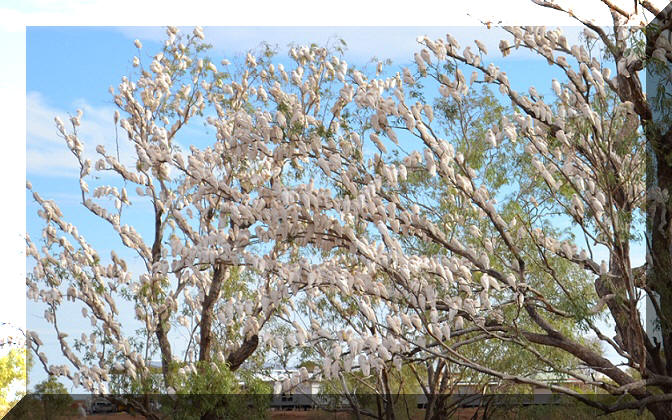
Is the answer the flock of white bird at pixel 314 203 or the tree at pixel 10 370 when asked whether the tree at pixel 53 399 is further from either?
the tree at pixel 10 370

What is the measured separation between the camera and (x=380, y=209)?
351cm

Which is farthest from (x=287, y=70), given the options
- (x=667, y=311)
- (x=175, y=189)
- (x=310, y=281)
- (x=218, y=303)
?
(x=667, y=311)

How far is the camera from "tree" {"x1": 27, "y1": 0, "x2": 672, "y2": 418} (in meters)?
3.59

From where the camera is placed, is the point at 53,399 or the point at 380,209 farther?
the point at 53,399

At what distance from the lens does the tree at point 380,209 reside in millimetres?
3588

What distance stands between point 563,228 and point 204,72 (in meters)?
2.93

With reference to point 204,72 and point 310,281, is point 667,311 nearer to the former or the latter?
point 310,281

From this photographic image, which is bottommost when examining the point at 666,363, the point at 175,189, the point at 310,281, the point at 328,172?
the point at 666,363

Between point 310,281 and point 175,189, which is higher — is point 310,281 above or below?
below

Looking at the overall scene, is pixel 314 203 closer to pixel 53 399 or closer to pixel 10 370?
pixel 53 399

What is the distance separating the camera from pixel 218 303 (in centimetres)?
576

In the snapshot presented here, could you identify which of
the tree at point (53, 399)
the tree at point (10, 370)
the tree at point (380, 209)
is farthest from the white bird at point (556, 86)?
the tree at point (10, 370)

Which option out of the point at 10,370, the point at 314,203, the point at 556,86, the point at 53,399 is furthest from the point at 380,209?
the point at 10,370

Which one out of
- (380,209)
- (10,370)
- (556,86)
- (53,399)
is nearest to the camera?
(380,209)
